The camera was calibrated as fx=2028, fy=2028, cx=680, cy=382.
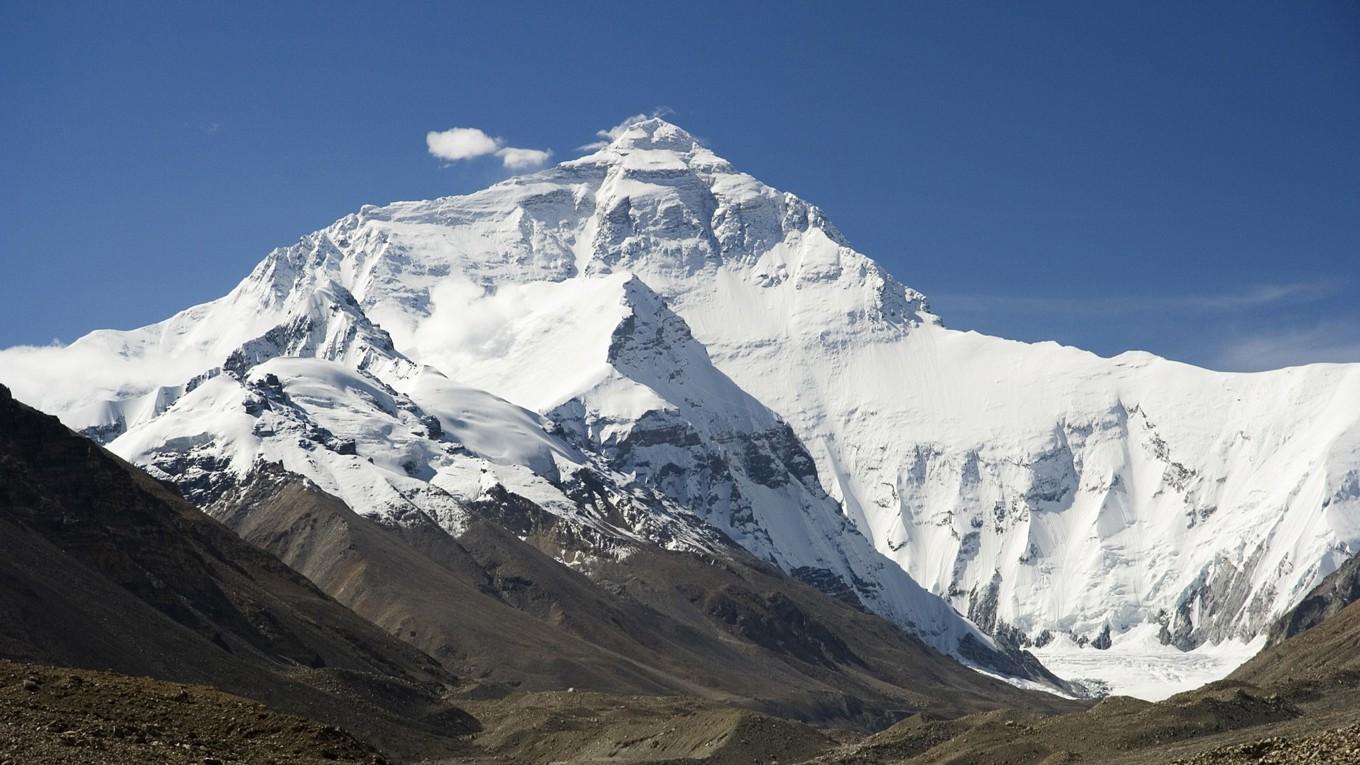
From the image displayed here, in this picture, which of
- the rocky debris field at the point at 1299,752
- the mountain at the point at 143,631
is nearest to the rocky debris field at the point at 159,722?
the rocky debris field at the point at 1299,752

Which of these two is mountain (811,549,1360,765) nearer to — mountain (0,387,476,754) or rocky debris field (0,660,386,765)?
mountain (0,387,476,754)

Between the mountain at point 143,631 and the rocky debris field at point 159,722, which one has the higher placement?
the mountain at point 143,631

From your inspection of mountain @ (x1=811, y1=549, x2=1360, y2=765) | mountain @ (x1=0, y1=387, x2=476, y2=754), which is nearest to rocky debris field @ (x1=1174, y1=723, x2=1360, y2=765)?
mountain @ (x1=811, y1=549, x2=1360, y2=765)

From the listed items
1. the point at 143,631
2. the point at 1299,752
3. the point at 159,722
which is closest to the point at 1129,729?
the point at 1299,752

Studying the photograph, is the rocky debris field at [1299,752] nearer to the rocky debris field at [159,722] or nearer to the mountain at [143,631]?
the rocky debris field at [159,722]

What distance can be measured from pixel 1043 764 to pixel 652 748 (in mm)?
43942

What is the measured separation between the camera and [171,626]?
16575 cm

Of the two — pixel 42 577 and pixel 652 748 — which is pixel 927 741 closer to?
pixel 652 748

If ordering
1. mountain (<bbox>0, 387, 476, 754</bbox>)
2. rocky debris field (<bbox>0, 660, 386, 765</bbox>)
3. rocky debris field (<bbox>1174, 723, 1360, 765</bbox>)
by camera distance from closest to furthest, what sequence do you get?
rocky debris field (<bbox>1174, 723, 1360, 765</bbox>) → rocky debris field (<bbox>0, 660, 386, 765</bbox>) → mountain (<bbox>0, 387, 476, 754</bbox>)

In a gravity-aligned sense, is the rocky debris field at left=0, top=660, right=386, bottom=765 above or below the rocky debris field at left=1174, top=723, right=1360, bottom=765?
above

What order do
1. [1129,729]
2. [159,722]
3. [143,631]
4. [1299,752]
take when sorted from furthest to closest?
[143,631] < [1129,729] < [159,722] < [1299,752]

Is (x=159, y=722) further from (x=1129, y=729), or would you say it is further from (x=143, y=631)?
(x=143, y=631)

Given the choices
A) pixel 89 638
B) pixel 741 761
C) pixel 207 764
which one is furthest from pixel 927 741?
pixel 207 764

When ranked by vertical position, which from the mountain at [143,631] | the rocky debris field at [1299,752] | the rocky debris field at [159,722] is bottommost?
the rocky debris field at [1299,752]
